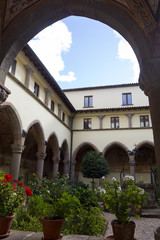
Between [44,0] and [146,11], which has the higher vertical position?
[44,0]

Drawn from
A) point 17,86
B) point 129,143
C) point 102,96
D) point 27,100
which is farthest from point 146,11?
point 102,96

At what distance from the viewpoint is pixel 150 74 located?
9.70 ft

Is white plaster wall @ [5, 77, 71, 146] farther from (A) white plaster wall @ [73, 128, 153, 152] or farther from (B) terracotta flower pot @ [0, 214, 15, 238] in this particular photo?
(B) terracotta flower pot @ [0, 214, 15, 238]

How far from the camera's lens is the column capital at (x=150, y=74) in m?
2.91

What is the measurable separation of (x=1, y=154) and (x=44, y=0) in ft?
38.0

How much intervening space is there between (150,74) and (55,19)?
2.48 metres

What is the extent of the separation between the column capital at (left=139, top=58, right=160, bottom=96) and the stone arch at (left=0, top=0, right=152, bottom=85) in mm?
411

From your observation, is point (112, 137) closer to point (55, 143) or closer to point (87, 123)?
point (87, 123)

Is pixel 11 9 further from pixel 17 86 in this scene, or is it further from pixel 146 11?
pixel 17 86

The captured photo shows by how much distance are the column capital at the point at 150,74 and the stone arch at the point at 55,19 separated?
41 cm

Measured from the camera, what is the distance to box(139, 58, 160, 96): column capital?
9.55ft

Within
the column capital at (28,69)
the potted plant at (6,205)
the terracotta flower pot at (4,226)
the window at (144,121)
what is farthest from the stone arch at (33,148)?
the window at (144,121)

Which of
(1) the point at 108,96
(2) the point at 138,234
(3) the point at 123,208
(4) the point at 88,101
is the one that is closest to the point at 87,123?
(4) the point at 88,101

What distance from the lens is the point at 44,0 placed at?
12.5 ft
